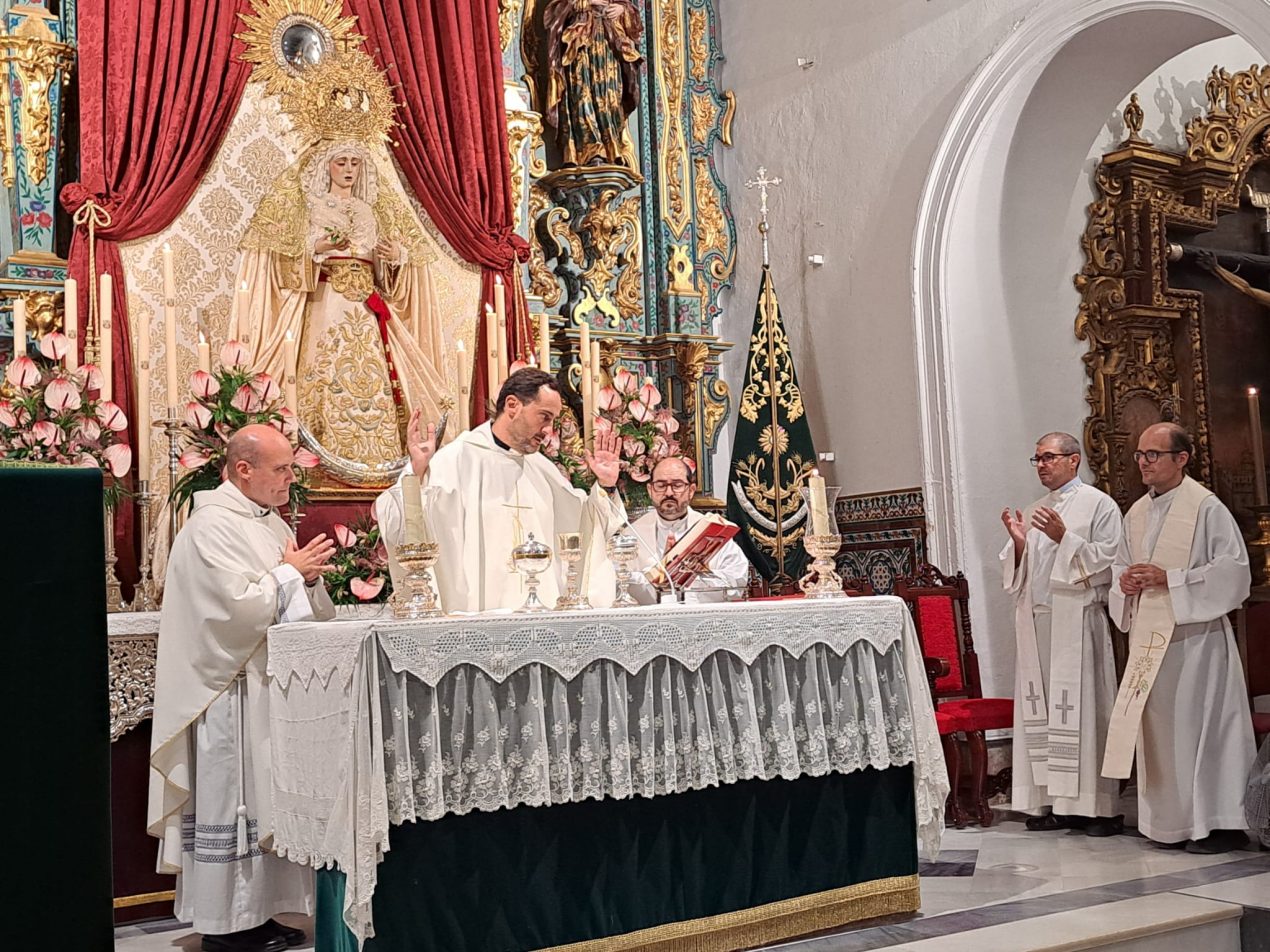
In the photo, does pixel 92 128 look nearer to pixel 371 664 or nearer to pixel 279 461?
pixel 279 461

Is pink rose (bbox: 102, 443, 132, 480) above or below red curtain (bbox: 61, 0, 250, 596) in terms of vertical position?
below

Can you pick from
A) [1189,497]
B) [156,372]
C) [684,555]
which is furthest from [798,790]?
[156,372]

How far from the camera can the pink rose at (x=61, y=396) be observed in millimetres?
5258

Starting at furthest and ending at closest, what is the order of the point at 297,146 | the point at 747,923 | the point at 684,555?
1. the point at 297,146
2. the point at 684,555
3. the point at 747,923

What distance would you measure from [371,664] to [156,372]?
10.7ft

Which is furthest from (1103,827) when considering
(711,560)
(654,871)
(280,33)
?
(280,33)

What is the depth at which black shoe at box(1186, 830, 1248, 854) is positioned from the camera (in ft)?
19.5

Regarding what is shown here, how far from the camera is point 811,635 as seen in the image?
4746mm

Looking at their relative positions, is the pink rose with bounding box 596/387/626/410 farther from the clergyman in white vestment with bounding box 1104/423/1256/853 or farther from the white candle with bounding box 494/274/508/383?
the clergyman in white vestment with bounding box 1104/423/1256/853

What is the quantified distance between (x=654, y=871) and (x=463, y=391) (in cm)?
333

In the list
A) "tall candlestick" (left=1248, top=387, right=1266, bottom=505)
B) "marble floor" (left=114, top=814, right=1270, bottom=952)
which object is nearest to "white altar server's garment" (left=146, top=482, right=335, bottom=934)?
"marble floor" (left=114, top=814, right=1270, bottom=952)

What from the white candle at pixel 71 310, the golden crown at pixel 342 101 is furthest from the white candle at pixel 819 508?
the golden crown at pixel 342 101

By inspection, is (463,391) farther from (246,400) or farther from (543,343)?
(246,400)

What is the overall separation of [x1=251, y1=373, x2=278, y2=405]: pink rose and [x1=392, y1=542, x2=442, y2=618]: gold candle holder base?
185 centimetres
